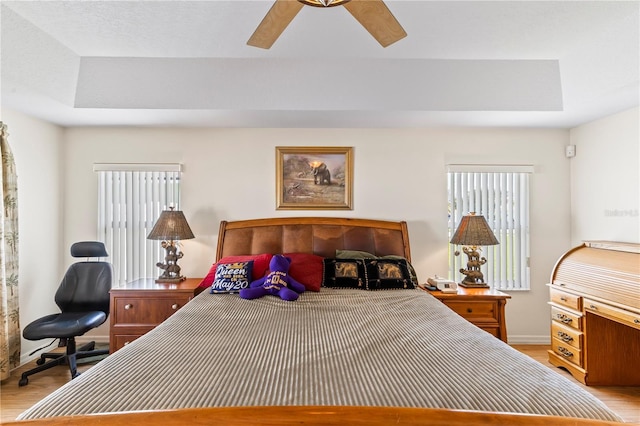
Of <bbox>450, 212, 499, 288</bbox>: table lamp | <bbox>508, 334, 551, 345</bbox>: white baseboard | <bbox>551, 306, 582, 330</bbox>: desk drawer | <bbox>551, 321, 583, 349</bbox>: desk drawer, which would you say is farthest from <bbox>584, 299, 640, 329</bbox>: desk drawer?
<bbox>508, 334, 551, 345</bbox>: white baseboard

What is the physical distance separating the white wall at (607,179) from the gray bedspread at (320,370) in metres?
2.24

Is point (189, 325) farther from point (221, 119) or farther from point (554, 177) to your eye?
point (554, 177)

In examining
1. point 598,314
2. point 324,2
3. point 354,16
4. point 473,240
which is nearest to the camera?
point 324,2

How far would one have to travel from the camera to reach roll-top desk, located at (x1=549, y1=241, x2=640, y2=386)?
232 cm

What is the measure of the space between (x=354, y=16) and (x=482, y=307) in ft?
8.07

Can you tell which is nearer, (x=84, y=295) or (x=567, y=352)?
(x=567, y=352)

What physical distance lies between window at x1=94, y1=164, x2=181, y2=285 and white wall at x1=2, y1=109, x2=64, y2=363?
41cm

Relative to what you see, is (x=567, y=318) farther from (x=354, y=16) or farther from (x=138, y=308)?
(x=138, y=308)

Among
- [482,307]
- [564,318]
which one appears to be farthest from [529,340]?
[482,307]

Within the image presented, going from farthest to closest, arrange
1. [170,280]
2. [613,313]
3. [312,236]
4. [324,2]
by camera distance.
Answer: [312,236]
[170,280]
[613,313]
[324,2]

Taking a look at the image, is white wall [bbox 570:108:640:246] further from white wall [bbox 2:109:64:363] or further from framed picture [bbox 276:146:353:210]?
white wall [bbox 2:109:64:363]

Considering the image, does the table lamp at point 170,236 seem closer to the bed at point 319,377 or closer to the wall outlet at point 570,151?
the bed at point 319,377

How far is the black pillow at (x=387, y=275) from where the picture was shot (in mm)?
2600

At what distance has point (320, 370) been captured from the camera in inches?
46.9
